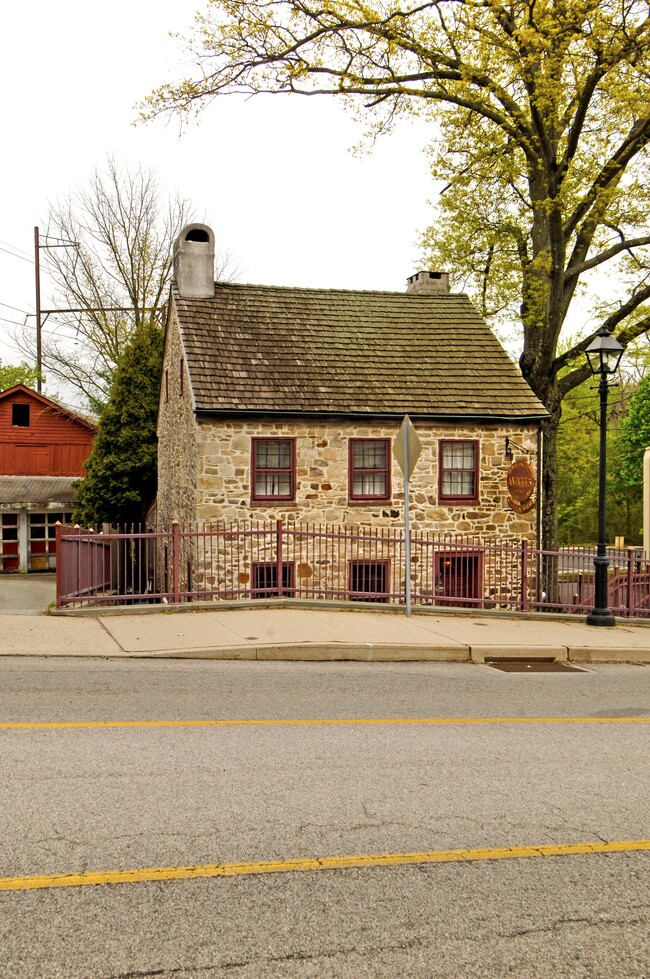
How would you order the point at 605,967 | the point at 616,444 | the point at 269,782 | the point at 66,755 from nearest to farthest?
the point at 605,967 → the point at 269,782 → the point at 66,755 → the point at 616,444

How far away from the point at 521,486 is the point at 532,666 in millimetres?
10421

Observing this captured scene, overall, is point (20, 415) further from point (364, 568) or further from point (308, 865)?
point (308, 865)

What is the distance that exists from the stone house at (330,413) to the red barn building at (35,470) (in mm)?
12923

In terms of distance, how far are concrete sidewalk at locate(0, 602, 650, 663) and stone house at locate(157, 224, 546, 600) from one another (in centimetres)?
615

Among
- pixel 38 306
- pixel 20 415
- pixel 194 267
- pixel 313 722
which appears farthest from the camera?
pixel 38 306

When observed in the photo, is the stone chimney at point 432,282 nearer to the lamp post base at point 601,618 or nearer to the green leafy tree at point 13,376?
the lamp post base at point 601,618

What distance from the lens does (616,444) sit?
62562 millimetres

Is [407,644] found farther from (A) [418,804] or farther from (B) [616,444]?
(B) [616,444]

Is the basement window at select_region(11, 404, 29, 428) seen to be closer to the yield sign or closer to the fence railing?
the fence railing

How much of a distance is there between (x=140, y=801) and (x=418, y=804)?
1685mm

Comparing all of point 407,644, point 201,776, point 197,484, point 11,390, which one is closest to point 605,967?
point 201,776

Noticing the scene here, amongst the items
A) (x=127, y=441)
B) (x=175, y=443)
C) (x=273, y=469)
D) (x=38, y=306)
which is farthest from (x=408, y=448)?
(x=38, y=306)

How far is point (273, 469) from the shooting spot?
19688 mm

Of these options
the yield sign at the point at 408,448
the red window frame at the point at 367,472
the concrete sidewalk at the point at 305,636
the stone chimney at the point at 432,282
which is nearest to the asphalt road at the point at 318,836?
the concrete sidewalk at the point at 305,636
